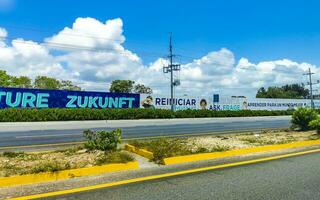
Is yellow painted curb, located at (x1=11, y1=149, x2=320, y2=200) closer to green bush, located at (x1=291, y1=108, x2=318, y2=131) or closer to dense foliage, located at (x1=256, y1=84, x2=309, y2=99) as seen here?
green bush, located at (x1=291, y1=108, x2=318, y2=131)

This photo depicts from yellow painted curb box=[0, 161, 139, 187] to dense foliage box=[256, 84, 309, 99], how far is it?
12113 centimetres

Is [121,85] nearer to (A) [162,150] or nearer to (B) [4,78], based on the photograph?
(B) [4,78]

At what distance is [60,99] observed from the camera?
3284 centimetres

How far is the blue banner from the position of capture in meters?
30.0

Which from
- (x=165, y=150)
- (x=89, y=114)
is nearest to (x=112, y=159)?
(x=165, y=150)

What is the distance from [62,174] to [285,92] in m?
130

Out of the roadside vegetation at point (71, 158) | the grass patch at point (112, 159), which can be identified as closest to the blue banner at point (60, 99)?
the roadside vegetation at point (71, 158)

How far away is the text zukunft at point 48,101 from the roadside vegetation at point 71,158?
950 inches

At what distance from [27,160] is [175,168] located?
3.14m

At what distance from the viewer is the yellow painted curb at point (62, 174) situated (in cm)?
539

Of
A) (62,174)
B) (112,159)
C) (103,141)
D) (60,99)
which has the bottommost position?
(62,174)

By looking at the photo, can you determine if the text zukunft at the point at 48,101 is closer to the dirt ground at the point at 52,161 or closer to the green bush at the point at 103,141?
the dirt ground at the point at 52,161

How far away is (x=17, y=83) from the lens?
78438mm

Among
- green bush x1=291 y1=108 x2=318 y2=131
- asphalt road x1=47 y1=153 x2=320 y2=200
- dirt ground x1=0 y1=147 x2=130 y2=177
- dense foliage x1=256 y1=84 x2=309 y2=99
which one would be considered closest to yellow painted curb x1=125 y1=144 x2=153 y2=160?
dirt ground x1=0 y1=147 x2=130 y2=177
